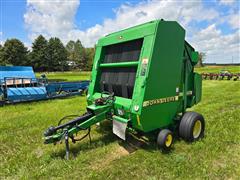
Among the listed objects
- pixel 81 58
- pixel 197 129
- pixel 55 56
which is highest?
pixel 81 58

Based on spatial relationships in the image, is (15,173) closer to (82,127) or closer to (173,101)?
(82,127)

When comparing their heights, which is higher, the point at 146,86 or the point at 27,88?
the point at 146,86

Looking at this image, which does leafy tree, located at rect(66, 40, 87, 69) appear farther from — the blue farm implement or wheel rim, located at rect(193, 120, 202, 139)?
wheel rim, located at rect(193, 120, 202, 139)

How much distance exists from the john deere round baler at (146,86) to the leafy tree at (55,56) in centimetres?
5696

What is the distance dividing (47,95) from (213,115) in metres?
7.15

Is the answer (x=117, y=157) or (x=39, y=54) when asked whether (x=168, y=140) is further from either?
(x=39, y=54)

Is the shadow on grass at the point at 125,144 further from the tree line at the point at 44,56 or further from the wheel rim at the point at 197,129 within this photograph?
the tree line at the point at 44,56

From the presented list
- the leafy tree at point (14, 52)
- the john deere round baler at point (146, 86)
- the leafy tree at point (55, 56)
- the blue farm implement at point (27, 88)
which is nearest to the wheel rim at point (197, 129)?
the john deere round baler at point (146, 86)

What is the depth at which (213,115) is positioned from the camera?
21.6ft

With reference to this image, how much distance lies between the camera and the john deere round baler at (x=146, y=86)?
146 inches

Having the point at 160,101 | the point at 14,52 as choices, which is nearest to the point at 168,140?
the point at 160,101

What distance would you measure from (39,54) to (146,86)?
5794cm

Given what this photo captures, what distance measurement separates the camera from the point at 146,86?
3.63m

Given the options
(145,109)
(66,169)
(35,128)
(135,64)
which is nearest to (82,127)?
(66,169)
